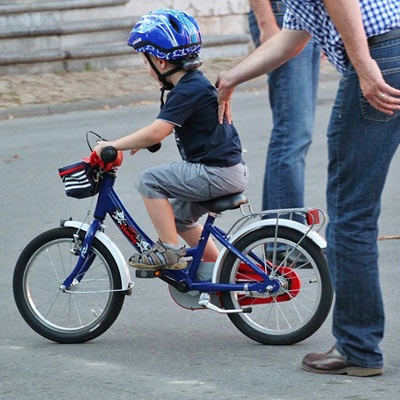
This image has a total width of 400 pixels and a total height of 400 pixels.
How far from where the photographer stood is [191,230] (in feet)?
17.9

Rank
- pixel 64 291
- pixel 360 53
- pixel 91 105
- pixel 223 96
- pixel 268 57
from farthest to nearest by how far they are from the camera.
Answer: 1. pixel 91 105
2. pixel 64 291
3. pixel 223 96
4. pixel 268 57
5. pixel 360 53

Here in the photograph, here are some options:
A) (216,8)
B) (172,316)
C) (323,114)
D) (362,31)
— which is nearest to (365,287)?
(362,31)

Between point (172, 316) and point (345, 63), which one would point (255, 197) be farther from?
point (345, 63)

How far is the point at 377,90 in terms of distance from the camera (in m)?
4.29

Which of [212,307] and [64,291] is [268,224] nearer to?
[212,307]

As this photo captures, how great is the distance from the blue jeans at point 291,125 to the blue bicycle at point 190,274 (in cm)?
121

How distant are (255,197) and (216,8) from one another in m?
9.16

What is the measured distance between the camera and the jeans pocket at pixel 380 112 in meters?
4.38

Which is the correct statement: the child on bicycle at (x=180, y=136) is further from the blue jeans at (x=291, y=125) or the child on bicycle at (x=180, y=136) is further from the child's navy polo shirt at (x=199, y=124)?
the blue jeans at (x=291, y=125)

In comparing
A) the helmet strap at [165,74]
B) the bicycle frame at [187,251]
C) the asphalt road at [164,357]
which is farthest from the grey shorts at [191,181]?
the asphalt road at [164,357]

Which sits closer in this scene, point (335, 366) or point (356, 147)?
point (356, 147)

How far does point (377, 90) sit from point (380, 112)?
0.12m

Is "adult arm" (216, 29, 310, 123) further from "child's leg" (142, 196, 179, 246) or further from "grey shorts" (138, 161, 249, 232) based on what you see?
"child's leg" (142, 196, 179, 246)

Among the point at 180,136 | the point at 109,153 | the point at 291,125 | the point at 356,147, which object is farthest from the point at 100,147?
the point at 291,125
